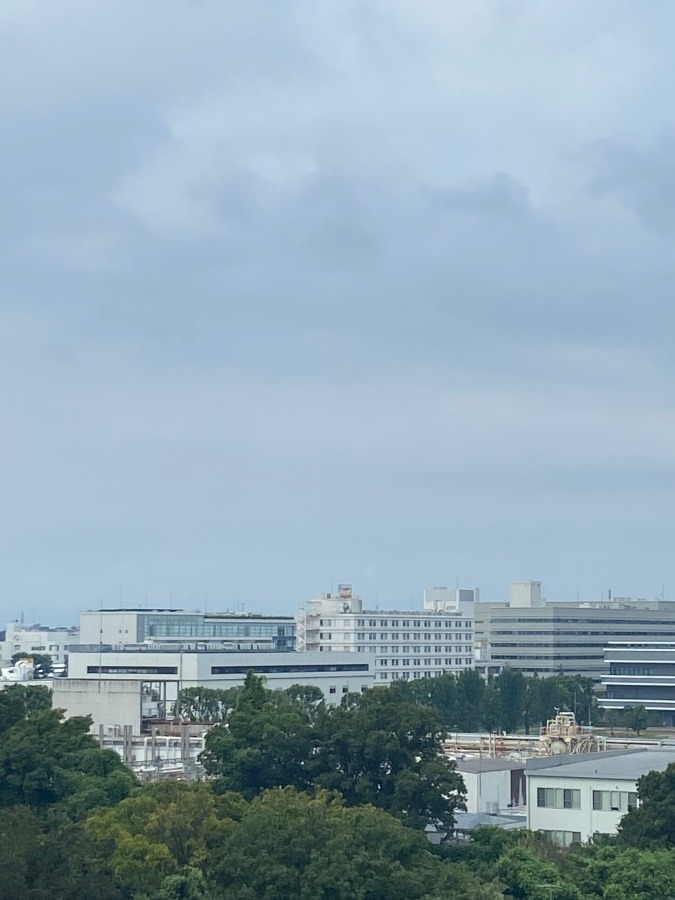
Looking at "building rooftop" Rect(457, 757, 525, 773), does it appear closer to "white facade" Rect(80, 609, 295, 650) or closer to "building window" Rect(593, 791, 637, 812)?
"building window" Rect(593, 791, 637, 812)

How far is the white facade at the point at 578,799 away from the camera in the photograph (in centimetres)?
7156

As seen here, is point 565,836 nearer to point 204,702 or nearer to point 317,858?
point 317,858

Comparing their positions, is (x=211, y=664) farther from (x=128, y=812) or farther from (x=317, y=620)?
(x=128, y=812)

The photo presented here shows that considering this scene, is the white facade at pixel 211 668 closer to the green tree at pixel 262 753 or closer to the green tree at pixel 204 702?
the green tree at pixel 204 702

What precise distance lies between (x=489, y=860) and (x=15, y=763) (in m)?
20.4


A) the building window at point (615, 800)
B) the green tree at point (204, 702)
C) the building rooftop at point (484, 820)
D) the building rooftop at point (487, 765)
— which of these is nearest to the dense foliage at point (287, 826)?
the building rooftop at point (484, 820)

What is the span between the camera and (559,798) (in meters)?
73.2

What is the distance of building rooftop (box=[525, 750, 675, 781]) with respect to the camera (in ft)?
239

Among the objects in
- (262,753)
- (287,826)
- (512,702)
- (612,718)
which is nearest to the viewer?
(287,826)

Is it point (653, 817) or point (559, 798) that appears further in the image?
point (559, 798)

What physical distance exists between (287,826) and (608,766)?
28707 mm

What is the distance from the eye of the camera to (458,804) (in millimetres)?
64562

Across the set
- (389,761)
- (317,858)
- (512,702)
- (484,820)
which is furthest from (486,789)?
(512,702)

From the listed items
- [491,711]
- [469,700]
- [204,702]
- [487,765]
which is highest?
[204,702]
